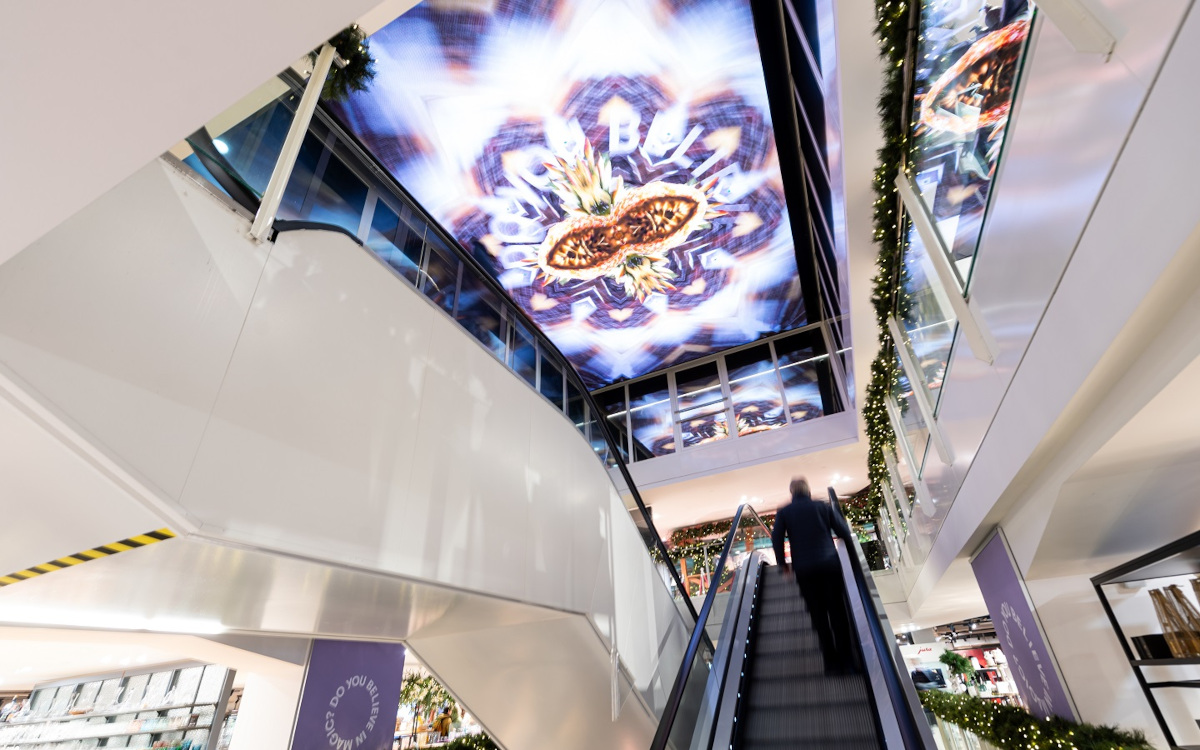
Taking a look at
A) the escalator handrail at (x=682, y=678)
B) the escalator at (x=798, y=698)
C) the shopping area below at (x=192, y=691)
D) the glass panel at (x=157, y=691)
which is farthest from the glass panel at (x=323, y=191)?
the glass panel at (x=157, y=691)

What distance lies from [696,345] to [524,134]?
732 centimetres

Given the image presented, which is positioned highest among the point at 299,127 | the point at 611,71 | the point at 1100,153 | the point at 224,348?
the point at 611,71

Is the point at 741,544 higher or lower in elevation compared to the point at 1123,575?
higher

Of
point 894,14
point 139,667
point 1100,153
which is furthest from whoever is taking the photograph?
point 139,667

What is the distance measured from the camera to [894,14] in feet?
13.8

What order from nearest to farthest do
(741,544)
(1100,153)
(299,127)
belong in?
1. (1100,153)
2. (299,127)
3. (741,544)

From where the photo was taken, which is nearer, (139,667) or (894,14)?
(894,14)

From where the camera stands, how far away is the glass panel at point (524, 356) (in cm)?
548

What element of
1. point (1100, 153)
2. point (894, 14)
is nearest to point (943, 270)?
point (894, 14)

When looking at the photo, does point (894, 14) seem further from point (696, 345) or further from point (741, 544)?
point (696, 345)

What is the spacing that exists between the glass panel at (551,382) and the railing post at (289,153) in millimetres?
3258

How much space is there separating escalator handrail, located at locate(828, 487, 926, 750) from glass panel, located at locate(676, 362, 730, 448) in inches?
382

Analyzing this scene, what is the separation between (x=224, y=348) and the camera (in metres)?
2.36

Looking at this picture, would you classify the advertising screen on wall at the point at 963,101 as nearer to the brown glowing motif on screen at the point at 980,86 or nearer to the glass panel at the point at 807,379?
the brown glowing motif on screen at the point at 980,86
